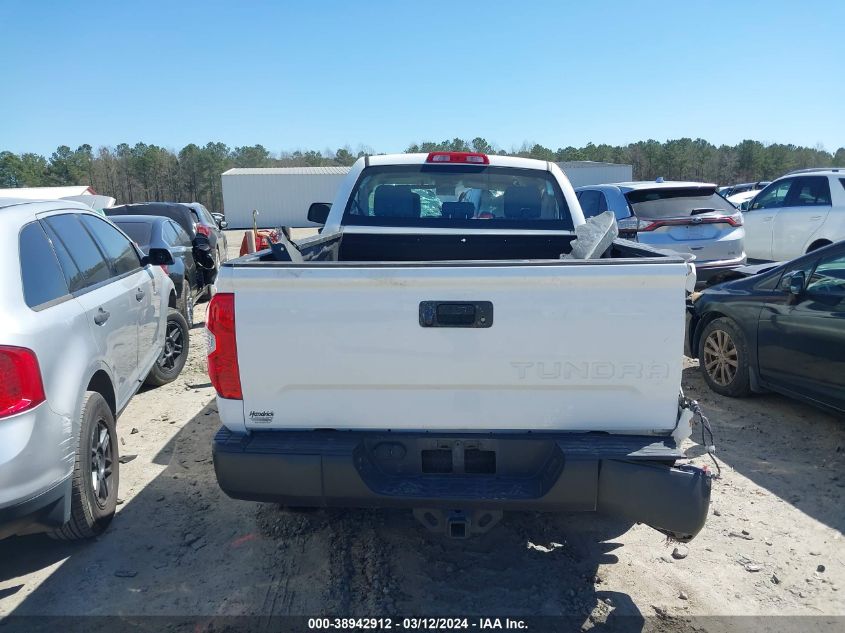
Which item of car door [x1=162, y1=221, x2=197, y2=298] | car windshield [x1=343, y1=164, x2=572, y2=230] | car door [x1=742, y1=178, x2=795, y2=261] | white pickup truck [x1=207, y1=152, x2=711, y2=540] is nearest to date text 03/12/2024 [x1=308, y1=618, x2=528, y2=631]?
white pickup truck [x1=207, y1=152, x2=711, y2=540]

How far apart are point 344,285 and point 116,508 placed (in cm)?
252

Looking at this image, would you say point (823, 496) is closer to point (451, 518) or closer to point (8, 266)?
point (451, 518)

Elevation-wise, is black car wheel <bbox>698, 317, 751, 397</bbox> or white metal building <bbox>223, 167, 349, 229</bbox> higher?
white metal building <bbox>223, 167, 349, 229</bbox>

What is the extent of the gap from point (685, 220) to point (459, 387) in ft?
24.3

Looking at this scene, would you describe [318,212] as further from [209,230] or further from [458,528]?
[209,230]

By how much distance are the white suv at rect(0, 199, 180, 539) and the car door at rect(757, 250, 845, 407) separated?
4.94 m

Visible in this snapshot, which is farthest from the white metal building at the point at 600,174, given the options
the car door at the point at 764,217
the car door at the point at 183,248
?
the car door at the point at 183,248

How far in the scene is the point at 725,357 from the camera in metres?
5.68

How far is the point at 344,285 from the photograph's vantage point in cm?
254

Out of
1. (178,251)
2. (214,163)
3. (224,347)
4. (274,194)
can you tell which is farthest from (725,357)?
(214,163)

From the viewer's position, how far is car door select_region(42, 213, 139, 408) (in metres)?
3.80

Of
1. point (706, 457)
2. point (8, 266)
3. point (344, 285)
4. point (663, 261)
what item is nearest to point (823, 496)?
point (706, 457)

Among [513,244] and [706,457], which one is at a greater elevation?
[513,244]

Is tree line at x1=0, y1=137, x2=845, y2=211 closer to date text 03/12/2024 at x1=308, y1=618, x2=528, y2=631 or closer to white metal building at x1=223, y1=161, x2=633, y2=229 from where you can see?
white metal building at x1=223, y1=161, x2=633, y2=229
